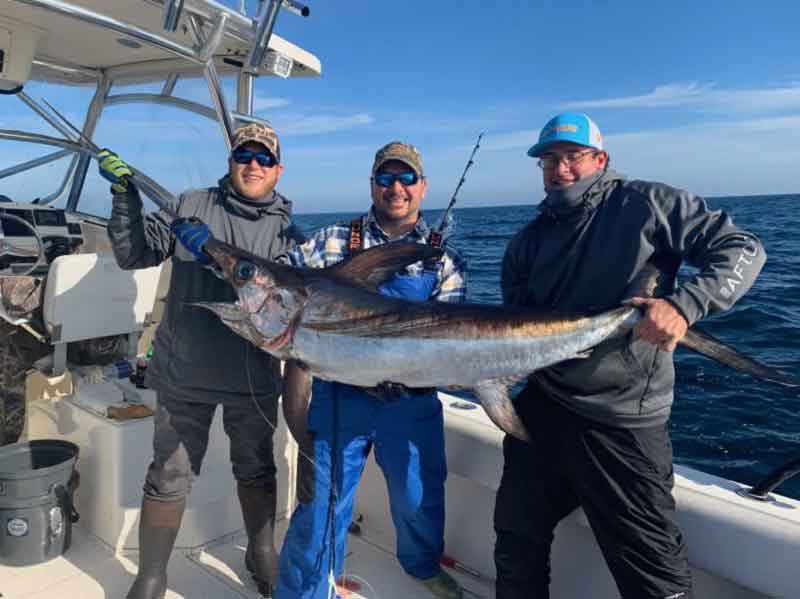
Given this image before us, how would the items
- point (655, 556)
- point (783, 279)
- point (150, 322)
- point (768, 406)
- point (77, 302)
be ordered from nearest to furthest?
point (655, 556) < point (77, 302) < point (150, 322) < point (768, 406) < point (783, 279)

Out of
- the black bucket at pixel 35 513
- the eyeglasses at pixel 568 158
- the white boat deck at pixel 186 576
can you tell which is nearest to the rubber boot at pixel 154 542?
the white boat deck at pixel 186 576

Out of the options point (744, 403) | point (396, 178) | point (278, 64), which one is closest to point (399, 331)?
point (396, 178)

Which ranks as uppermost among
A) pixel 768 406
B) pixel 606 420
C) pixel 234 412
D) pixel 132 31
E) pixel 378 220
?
pixel 132 31

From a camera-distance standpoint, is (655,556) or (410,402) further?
(410,402)

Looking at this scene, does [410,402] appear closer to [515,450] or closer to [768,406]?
[515,450]

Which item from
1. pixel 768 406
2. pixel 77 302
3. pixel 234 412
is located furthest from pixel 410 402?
pixel 768 406

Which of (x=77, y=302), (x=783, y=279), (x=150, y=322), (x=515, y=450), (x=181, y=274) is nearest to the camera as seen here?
(x=515, y=450)

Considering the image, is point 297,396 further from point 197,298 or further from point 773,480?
point 773,480

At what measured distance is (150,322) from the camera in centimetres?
411

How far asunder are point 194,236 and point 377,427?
1080 mm

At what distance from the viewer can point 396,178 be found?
2.60 meters

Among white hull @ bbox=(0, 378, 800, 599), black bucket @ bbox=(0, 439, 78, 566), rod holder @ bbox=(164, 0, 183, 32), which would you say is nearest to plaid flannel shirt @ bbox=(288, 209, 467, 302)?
white hull @ bbox=(0, 378, 800, 599)

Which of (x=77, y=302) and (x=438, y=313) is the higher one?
(x=438, y=313)

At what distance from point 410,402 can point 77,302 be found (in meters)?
2.17
